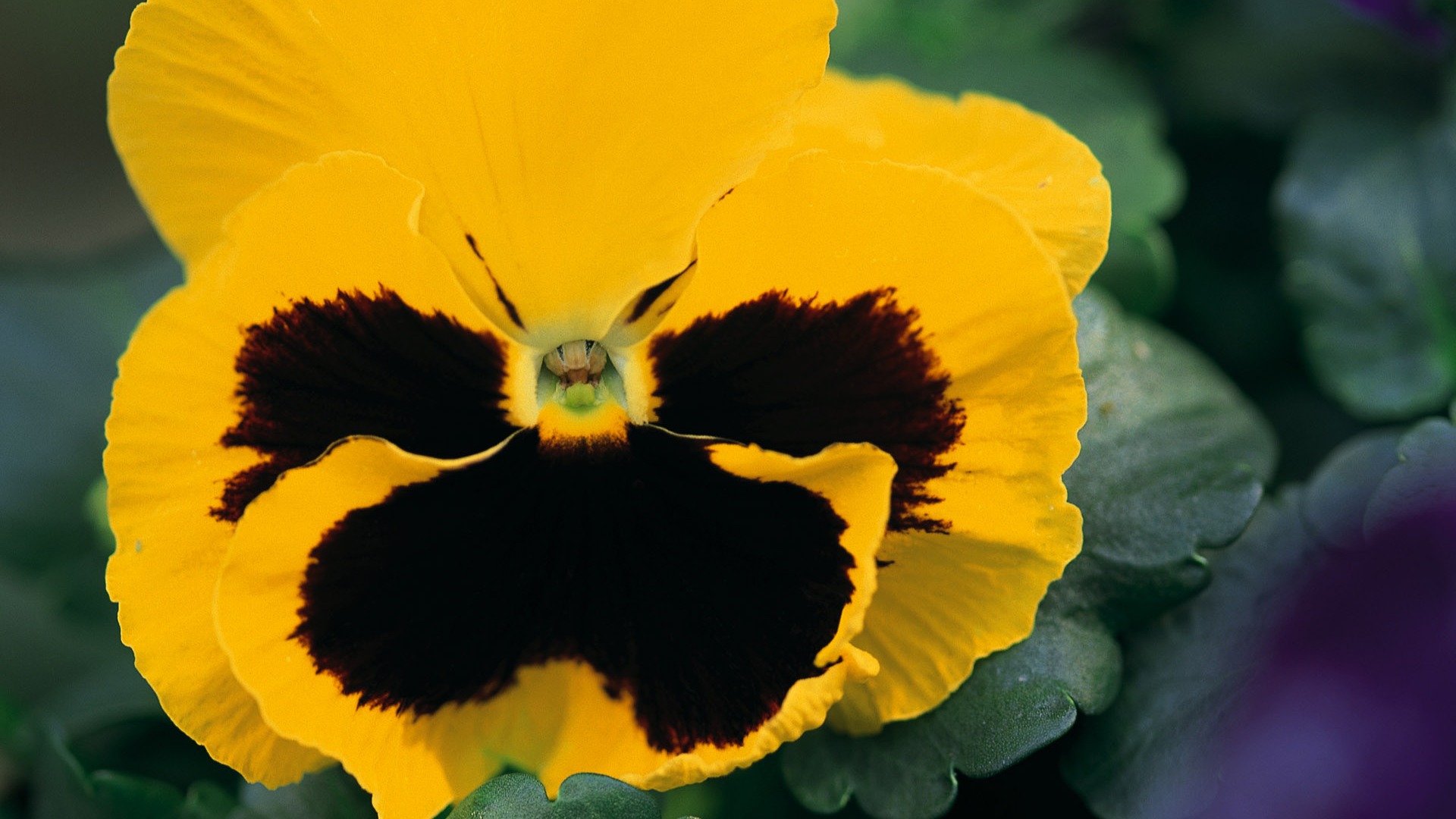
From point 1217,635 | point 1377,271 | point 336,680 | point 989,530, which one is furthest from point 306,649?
point 1377,271

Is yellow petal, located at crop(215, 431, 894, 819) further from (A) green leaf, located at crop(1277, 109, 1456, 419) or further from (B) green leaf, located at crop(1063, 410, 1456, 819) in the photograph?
(A) green leaf, located at crop(1277, 109, 1456, 419)

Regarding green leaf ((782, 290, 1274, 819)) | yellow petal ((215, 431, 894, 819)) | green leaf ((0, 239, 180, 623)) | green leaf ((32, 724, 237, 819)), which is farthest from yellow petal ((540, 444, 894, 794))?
green leaf ((0, 239, 180, 623))

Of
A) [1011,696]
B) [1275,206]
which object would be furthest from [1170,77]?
[1011,696]

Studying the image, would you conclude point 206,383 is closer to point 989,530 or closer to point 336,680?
point 336,680

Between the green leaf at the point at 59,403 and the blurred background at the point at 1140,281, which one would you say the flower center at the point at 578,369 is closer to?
the blurred background at the point at 1140,281

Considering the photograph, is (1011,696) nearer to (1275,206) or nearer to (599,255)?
(599,255)

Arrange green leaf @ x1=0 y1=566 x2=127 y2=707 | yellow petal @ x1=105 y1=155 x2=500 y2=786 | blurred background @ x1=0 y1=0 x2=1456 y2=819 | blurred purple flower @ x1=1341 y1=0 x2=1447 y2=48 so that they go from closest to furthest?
yellow petal @ x1=105 y1=155 x2=500 y2=786, blurred background @ x1=0 y1=0 x2=1456 y2=819, blurred purple flower @ x1=1341 y1=0 x2=1447 y2=48, green leaf @ x1=0 y1=566 x2=127 y2=707
